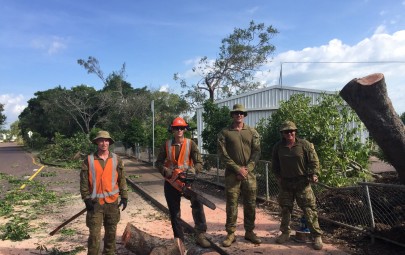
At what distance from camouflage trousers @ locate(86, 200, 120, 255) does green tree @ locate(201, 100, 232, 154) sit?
7.09 meters

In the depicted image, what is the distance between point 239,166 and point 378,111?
1.96m

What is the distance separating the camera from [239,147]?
18.2ft

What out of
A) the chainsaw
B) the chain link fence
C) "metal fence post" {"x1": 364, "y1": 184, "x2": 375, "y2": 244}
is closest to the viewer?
the chainsaw

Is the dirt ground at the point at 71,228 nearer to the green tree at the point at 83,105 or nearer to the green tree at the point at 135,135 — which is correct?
the green tree at the point at 135,135

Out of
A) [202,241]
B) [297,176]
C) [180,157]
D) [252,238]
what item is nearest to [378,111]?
[297,176]

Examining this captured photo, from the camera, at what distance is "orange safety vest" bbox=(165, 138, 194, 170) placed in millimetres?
5379

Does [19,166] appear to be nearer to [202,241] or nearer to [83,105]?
[83,105]

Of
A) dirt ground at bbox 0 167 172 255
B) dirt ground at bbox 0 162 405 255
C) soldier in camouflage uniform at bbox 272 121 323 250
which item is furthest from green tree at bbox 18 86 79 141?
soldier in camouflage uniform at bbox 272 121 323 250

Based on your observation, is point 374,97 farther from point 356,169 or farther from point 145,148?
point 145,148

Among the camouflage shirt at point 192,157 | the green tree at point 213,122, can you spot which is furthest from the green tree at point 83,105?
the camouflage shirt at point 192,157

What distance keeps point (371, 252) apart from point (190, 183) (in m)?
2.59

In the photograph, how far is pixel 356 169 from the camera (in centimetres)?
828

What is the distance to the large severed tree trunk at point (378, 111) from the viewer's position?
14.6 feet

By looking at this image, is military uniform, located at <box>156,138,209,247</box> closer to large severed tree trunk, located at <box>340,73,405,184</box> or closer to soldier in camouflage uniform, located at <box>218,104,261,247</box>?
soldier in camouflage uniform, located at <box>218,104,261,247</box>
